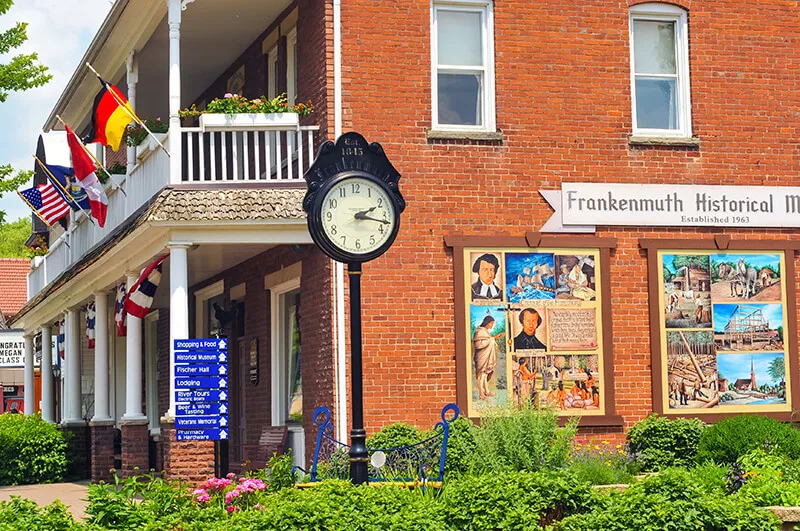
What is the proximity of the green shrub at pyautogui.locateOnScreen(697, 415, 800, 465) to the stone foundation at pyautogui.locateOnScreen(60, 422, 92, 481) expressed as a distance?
14.2 metres

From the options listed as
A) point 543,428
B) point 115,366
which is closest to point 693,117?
point 543,428

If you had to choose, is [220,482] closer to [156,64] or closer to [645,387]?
[645,387]

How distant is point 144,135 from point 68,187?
4621 mm

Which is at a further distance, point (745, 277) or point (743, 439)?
point (745, 277)

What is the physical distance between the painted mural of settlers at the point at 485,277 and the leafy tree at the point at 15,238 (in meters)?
66.4

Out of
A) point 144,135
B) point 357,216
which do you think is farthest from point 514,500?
point 144,135

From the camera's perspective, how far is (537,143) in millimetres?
17562

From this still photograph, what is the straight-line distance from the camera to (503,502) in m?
10.4

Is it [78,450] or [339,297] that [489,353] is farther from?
[78,450]

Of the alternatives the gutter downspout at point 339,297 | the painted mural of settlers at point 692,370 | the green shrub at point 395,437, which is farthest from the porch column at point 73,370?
the painted mural of settlers at point 692,370

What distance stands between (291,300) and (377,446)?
467 cm

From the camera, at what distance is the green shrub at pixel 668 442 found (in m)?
16.7

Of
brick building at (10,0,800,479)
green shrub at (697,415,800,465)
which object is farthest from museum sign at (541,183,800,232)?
green shrub at (697,415,800,465)

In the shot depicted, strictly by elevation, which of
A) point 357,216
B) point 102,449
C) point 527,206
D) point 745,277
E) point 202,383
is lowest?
point 102,449
